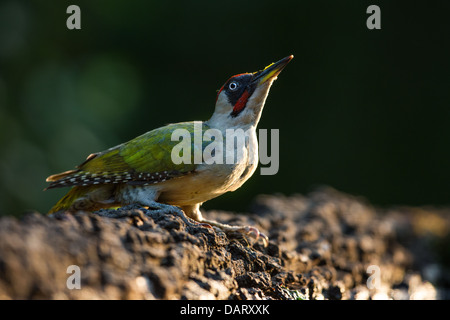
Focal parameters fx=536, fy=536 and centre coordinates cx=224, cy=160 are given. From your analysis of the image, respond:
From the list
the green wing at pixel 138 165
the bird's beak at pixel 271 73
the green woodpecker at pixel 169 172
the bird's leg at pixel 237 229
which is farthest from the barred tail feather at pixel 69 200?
the bird's beak at pixel 271 73

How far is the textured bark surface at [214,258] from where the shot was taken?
80.7 inches

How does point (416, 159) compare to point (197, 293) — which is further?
point (416, 159)

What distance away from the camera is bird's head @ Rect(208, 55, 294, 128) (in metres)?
3.98

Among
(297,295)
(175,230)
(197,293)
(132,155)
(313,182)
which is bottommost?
(313,182)

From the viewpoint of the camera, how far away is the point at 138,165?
3.70 m

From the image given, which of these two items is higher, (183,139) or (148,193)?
(183,139)

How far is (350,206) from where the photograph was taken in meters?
6.69

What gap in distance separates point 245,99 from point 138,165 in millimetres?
954

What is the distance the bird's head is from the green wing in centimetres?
22

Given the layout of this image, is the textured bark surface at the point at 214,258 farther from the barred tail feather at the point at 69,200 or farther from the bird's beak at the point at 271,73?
the bird's beak at the point at 271,73

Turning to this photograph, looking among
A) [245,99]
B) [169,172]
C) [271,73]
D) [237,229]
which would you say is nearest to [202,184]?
[169,172]
